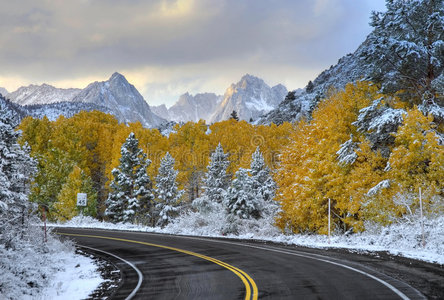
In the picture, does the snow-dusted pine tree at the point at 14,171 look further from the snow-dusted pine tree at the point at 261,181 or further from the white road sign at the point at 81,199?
the snow-dusted pine tree at the point at 261,181

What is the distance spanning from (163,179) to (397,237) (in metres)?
25.1

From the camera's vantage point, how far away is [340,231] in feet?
66.8

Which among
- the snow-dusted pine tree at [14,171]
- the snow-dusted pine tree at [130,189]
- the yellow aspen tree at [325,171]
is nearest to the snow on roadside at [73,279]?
the snow-dusted pine tree at [14,171]

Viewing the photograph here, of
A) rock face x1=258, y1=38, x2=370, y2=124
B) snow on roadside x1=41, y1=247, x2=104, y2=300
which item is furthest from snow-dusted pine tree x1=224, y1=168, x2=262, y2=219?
rock face x1=258, y1=38, x2=370, y2=124

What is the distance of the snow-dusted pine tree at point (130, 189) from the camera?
3719 cm

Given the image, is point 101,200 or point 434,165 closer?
point 434,165

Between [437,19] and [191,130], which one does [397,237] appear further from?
[191,130]

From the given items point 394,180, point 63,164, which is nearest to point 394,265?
point 394,180

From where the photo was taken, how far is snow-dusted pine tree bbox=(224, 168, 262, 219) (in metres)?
25.2

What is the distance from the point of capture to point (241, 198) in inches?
991

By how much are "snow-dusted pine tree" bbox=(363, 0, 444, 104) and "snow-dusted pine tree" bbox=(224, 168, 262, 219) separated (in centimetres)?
1132

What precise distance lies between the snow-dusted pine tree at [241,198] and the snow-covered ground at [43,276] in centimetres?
1263

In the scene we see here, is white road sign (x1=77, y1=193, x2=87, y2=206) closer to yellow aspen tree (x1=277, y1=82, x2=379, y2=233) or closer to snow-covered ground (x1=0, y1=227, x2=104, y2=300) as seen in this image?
snow-covered ground (x1=0, y1=227, x2=104, y2=300)

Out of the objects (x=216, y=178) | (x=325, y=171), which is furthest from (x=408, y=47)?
(x=216, y=178)
